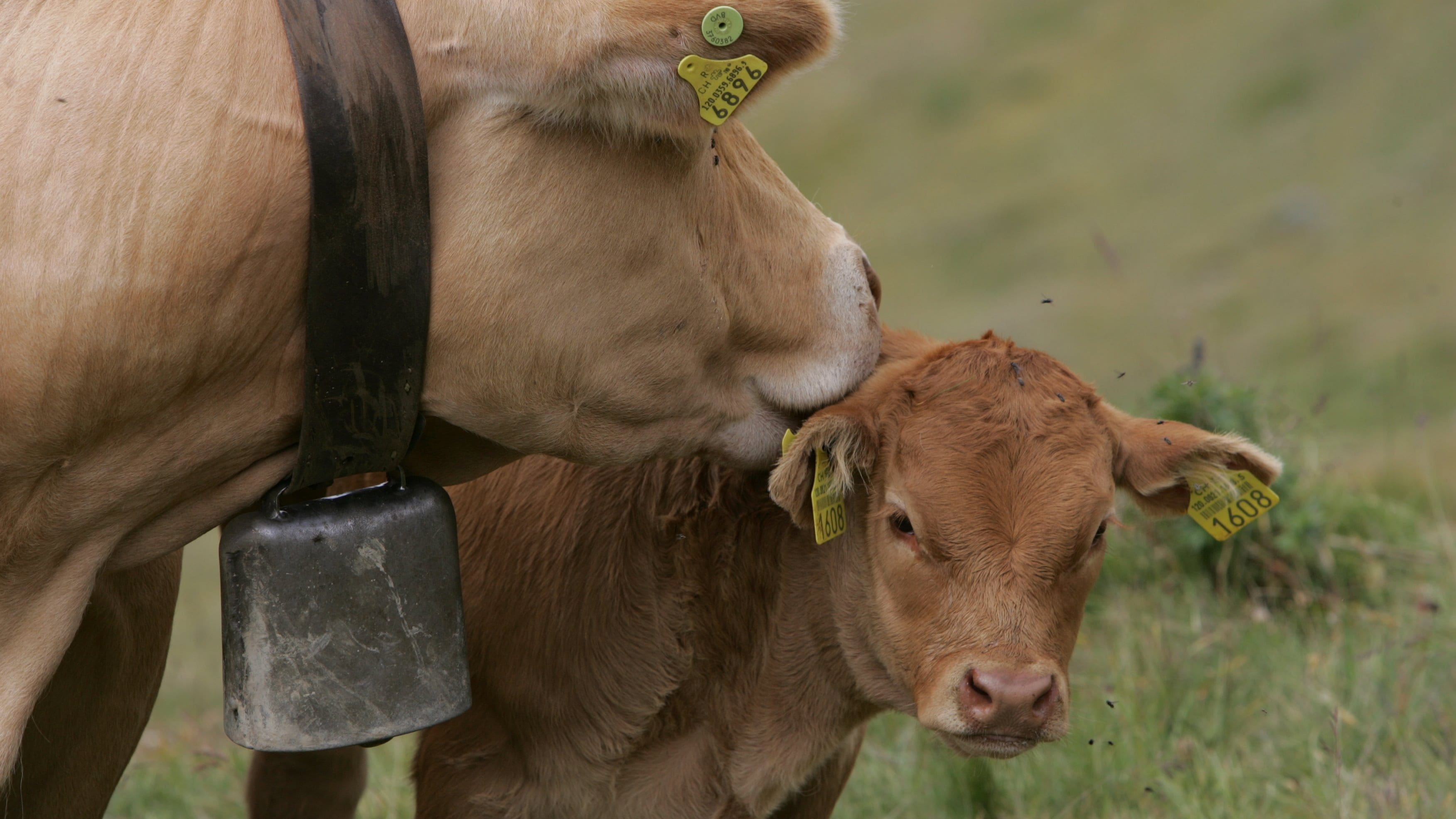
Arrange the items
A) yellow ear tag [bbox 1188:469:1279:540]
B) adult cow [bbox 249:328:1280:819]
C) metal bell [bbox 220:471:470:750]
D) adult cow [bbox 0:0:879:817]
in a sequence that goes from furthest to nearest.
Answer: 1. yellow ear tag [bbox 1188:469:1279:540]
2. adult cow [bbox 249:328:1280:819]
3. metal bell [bbox 220:471:470:750]
4. adult cow [bbox 0:0:879:817]

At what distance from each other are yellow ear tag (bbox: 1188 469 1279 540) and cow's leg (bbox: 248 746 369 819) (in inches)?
102

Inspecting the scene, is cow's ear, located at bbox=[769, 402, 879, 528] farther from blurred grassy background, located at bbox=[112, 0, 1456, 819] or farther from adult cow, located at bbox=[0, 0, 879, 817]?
blurred grassy background, located at bbox=[112, 0, 1456, 819]

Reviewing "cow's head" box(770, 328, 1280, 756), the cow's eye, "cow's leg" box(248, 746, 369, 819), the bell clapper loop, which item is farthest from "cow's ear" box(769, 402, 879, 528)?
"cow's leg" box(248, 746, 369, 819)

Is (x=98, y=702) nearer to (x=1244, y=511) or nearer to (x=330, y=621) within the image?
(x=330, y=621)

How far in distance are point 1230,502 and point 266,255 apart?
2307 millimetres

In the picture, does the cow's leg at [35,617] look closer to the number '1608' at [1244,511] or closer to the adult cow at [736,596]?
the adult cow at [736,596]

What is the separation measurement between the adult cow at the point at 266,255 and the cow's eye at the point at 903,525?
2.11ft

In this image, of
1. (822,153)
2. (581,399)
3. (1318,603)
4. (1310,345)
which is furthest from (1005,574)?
(822,153)

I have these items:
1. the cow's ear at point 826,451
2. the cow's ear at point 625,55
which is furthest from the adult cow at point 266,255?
the cow's ear at point 826,451

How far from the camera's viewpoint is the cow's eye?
322cm

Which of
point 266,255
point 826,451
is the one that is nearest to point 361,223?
point 266,255

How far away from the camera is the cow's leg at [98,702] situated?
9.65 ft

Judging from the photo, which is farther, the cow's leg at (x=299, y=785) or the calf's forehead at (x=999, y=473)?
the cow's leg at (x=299, y=785)

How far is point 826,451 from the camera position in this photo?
3.12 meters
